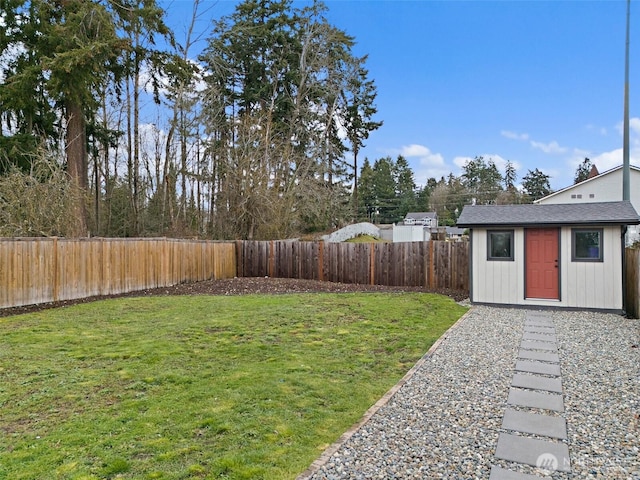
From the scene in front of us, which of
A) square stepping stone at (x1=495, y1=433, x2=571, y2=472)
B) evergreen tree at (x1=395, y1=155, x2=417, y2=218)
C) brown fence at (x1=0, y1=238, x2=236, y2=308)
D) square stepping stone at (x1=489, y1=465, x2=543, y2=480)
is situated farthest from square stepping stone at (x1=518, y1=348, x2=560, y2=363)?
evergreen tree at (x1=395, y1=155, x2=417, y2=218)

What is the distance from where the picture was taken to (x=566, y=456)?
2.59 metres

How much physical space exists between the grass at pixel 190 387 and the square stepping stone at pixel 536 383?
112cm

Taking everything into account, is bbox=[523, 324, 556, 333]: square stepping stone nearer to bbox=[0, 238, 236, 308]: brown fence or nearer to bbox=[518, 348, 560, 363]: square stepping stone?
bbox=[518, 348, 560, 363]: square stepping stone

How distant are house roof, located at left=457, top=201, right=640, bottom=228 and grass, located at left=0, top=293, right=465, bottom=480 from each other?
2961mm

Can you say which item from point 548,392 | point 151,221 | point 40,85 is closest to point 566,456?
point 548,392

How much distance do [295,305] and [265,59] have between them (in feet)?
53.7

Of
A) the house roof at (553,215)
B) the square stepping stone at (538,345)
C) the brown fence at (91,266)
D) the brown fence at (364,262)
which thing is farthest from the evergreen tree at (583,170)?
the square stepping stone at (538,345)

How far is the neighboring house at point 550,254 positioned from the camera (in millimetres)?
8289

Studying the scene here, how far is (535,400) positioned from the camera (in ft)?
11.8

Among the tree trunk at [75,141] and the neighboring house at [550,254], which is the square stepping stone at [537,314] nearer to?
the neighboring house at [550,254]

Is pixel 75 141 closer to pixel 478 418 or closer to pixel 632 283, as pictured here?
pixel 478 418

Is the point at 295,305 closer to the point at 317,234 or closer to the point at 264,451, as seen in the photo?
the point at 264,451

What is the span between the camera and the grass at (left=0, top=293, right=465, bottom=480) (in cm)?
245

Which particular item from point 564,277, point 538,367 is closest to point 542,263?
point 564,277
